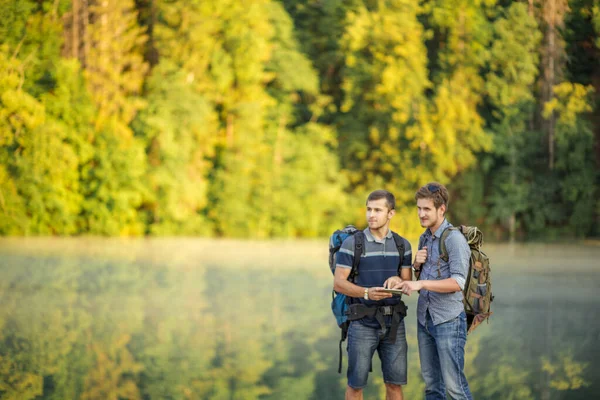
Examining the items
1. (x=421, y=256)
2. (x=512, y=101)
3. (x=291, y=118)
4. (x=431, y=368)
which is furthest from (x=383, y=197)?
(x=291, y=118)

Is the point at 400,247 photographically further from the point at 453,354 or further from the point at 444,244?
the point at 453,354

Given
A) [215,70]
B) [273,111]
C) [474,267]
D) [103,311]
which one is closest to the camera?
[474,267]

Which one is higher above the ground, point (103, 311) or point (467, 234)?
point (467, 234)

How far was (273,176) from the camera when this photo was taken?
82.4 feet

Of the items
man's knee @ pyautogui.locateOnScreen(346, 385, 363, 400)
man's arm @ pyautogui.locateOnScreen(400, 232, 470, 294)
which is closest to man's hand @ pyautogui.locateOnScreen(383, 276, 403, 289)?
man's arm @ pyautogui.locateOnScreen(400, 232, 470, 294)

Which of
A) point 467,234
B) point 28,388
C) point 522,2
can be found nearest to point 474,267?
point 467,234

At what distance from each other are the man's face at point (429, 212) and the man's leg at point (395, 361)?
48cm

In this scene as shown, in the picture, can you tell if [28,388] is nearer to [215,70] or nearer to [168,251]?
[168,251]

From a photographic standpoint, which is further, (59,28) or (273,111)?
(273,111)

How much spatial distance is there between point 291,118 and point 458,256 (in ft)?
75.7

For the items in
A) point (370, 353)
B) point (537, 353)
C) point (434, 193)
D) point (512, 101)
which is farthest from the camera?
point (512, 101)

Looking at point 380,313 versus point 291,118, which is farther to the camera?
point 291,118

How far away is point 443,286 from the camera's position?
393 centimetres

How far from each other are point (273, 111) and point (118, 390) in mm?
21441
